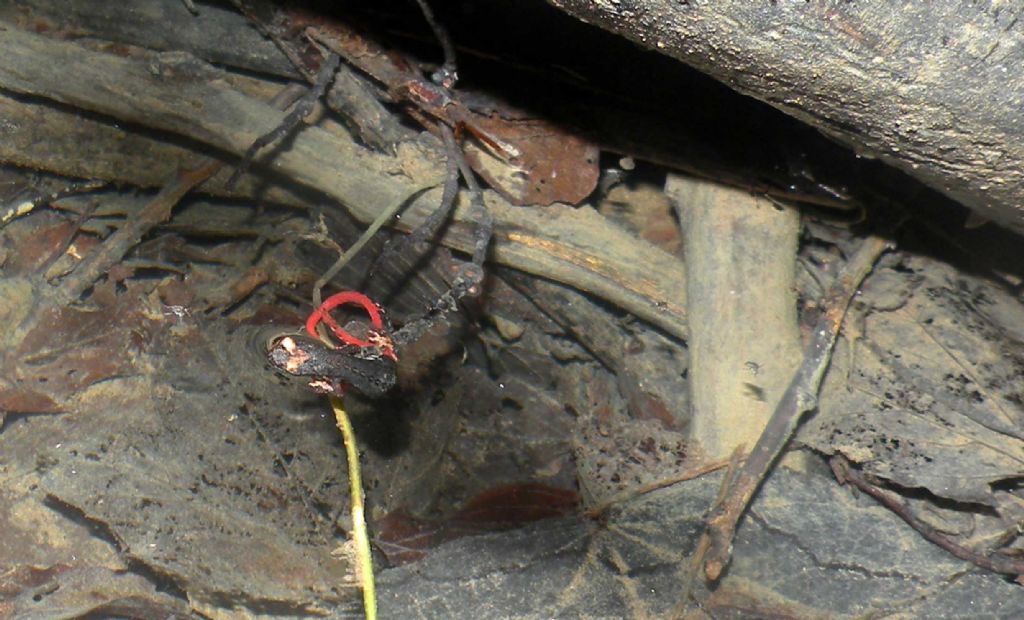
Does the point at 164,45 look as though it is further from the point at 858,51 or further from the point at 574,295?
the point at 858,51

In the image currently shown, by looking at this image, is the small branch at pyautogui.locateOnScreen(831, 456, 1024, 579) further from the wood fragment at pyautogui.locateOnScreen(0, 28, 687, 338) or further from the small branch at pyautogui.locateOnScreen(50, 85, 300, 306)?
the small branch at pyautogui.locateOnScreen(50, 85, 300, 306)

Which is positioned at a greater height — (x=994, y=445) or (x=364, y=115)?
(x=994, y=445)

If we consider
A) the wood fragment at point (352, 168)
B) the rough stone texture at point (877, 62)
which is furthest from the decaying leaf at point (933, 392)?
the rough stone texture at point (877, 62)

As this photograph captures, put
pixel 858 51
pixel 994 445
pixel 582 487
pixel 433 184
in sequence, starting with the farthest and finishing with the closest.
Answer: pixel 582 487 → pixel 433 184 → pixel 994 445 → pixel 858 51

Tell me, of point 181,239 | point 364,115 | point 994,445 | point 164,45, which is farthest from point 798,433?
point 164,45

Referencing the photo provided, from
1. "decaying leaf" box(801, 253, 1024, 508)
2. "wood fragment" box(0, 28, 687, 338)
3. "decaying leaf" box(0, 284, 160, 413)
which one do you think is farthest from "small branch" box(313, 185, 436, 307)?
"decaying leaf" box(801, 253, 1024, 508)

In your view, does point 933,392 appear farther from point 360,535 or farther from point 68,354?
point 68,354
